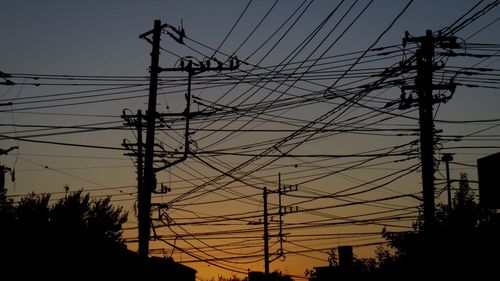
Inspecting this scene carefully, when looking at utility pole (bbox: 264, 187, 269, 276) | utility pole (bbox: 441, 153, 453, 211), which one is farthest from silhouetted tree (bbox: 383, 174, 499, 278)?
utility pole (bbox: 264, 187, 269, 276)

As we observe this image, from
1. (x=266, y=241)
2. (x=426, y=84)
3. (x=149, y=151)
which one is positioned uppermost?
(x=426, y=84)

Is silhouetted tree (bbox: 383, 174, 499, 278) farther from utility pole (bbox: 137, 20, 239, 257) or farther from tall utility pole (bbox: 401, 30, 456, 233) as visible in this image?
utility pole (bbox: 137, 20, 239, 257)

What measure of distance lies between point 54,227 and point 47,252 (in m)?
1.69

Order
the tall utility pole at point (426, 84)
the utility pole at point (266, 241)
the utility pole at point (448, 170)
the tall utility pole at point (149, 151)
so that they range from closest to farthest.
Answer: the tall utility pole at point (426, 84)
the tall utility pole at point (149, 151)
the utility pole at point (448, 170)
the utility pole at point (266, 241)

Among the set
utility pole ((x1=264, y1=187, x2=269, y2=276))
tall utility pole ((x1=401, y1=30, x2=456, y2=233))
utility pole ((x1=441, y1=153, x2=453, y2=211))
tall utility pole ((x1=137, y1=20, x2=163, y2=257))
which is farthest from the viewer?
utility pole ((x1=264, y1=187, x2=269, y2=276))

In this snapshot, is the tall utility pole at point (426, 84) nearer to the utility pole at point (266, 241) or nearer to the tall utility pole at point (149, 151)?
the tall utility pole at point (149, 151)

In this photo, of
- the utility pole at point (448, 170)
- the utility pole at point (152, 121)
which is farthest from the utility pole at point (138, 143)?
the utility pole at point (448, 170)

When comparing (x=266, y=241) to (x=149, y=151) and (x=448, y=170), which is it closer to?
(x=448, y=170)

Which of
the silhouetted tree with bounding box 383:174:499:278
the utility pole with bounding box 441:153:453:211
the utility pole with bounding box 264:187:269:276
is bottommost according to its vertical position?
the silhouetted tree with bounding box 383:174:499:278

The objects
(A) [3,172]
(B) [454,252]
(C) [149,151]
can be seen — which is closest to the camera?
(B) [454,252]

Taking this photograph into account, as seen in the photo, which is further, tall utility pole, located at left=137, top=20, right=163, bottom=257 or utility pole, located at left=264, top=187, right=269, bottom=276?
utility pole, located at left=264, top=187, right=269, bottom=276

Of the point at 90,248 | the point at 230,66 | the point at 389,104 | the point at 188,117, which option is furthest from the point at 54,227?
the point at 389,104

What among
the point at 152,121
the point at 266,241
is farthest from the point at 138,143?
the point at 266,241

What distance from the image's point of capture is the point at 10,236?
74.3ft
